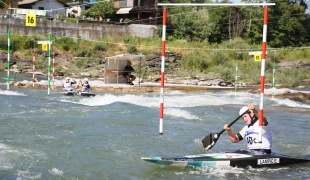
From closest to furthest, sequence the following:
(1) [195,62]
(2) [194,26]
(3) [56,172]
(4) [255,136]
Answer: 1. (3) [56,172]
2. (4) [255,136]
3. (1) [195,62]
4. (2) [194,26]

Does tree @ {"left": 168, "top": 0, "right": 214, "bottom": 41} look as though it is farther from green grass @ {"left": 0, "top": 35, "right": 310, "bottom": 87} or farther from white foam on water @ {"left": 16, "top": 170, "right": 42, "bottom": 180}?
white foam on water @ {"left": 16, "top": 170, "right": 42, "bottom": 180}

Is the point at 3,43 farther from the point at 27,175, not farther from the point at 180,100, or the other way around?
the point at 27,175

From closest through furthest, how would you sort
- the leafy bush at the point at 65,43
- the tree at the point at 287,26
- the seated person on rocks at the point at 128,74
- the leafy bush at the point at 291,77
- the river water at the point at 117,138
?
1. the river water at the point at 117,138
2. the seated person on rocks at the point at 128,74
3. the leafy bush at the point at 291,77
4. the leafy bush at the point at 65,43
5. the tree at the point at 287,26

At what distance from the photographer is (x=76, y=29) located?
41.5 m

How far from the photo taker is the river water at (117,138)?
837 cm

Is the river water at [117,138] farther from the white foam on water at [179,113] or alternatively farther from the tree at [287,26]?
the tree at [287,26]

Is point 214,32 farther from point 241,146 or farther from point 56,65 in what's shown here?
point 241,146

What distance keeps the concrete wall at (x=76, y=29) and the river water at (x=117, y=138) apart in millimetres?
22575

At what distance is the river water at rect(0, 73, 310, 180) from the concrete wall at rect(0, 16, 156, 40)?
22.6m

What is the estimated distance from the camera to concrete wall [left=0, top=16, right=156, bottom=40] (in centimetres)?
3916

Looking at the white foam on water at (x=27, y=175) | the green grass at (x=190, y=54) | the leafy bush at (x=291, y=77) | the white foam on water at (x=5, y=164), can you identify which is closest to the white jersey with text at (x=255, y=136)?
the white foam on water at (x=27, y=175)

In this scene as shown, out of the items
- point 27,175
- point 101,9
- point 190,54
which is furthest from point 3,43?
point 27,175

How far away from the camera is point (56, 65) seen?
117 ft

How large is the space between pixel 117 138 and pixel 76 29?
104 feet
